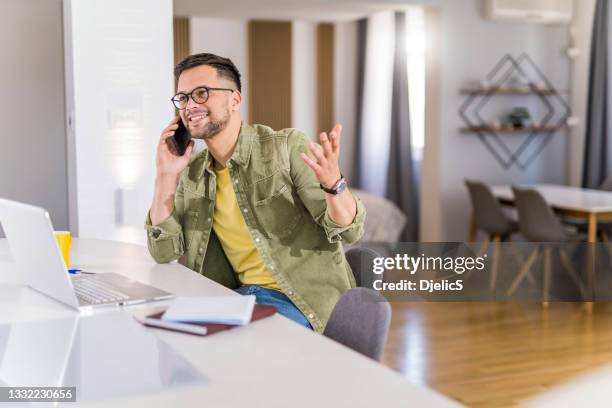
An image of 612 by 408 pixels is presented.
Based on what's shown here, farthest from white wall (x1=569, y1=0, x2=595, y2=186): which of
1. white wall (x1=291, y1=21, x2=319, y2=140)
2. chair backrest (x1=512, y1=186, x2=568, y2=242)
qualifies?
white wall (x1=291, y1=21, x2=319, y2=140)

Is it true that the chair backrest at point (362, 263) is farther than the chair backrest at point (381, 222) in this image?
No

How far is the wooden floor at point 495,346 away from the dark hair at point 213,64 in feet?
5.94

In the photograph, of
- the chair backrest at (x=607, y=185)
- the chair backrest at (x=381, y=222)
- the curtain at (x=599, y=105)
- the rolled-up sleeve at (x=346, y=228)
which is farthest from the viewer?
the curtain at (x=599, y=105)

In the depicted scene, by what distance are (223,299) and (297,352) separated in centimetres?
37

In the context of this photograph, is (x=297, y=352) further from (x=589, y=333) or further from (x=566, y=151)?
(x=566, y=151)

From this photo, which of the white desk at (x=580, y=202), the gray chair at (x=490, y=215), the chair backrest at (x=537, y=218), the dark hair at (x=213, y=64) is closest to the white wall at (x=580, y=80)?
the white desk at (x=580, y=202)

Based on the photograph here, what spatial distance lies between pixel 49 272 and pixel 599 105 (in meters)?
6.09

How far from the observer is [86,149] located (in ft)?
12.1

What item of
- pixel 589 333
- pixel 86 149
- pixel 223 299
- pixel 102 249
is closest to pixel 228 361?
pixel 223 299

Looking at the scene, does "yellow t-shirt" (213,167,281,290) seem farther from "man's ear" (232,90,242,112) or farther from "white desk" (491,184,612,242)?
"white desk" (491,184,612,242)

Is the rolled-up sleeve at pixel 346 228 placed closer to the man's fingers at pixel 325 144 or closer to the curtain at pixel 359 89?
the man's fingers at pixel 325 144

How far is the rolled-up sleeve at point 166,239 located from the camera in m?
2.49

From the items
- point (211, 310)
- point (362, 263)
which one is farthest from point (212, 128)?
point (211, 310)

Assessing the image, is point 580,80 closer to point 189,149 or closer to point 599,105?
point 599,105
